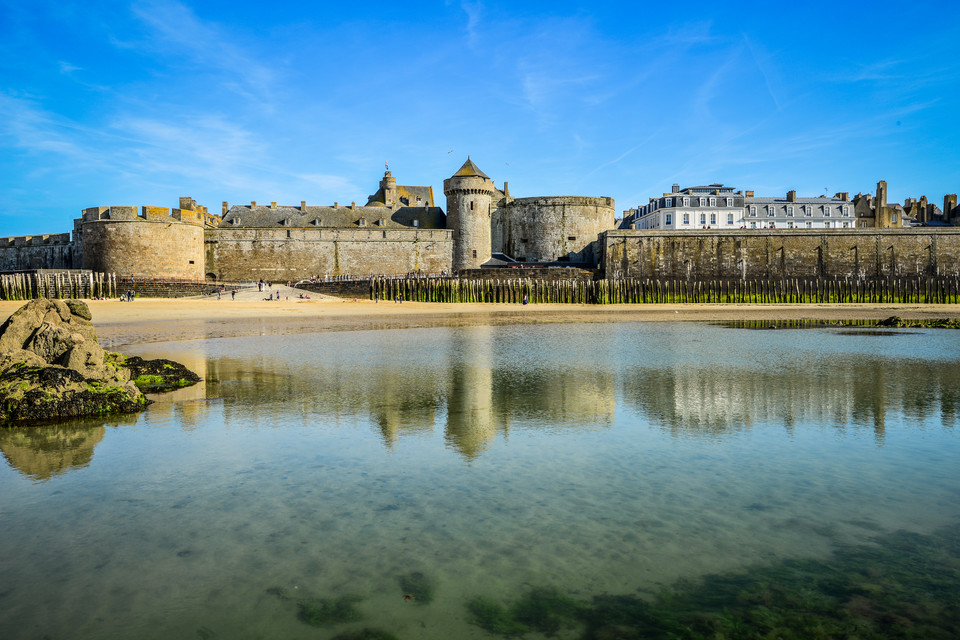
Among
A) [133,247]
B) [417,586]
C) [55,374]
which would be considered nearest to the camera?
[417,586]

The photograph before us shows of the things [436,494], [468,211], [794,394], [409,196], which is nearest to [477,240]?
[468,211]

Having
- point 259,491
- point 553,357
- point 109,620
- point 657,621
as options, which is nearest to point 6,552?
point 109,620

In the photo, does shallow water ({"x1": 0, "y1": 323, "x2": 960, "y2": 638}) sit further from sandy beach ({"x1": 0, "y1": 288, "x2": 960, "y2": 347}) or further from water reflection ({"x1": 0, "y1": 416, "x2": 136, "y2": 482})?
sandy beach ({"x1": 0, "y1": 288, "x2": 960, "y2": 347})

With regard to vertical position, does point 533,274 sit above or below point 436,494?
above

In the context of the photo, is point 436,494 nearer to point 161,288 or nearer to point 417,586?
point 417,586

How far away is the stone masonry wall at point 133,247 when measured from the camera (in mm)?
44844

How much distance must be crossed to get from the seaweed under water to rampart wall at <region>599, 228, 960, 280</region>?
141ft

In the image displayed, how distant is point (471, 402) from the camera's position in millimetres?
9086

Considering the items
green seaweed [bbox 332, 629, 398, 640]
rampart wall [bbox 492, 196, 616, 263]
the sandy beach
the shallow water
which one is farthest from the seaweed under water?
rampart wall [bbox 492, 196, 616, 263]

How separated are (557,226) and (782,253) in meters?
18.0

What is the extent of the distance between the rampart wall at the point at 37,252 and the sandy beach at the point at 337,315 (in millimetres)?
22473

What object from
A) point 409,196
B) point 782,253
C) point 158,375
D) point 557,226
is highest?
point 409,196

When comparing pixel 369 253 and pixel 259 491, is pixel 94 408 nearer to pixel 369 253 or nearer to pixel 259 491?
pixel 259 491

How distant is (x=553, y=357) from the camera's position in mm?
14367
